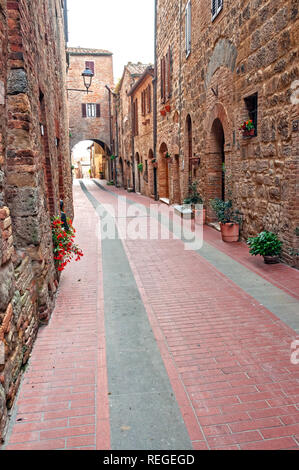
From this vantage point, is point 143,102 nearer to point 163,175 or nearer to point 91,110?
point 163,175

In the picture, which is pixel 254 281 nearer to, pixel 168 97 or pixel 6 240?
pixel 6 240

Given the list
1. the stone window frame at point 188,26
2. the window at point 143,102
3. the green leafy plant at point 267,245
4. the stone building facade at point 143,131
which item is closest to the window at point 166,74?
the stone building facade at point 143,131

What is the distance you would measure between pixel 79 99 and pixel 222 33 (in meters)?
24.5

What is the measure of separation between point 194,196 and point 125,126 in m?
16.8

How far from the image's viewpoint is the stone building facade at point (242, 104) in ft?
21.3

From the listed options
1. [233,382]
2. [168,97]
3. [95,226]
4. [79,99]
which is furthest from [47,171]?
[79,99]

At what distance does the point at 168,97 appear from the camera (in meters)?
16.1

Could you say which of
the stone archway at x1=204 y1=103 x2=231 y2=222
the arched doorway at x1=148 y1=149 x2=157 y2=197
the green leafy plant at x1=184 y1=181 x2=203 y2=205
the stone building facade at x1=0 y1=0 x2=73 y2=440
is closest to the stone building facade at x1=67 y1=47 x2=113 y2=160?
the arched doorway at x1=148 y1=149 x2=157 y2=197

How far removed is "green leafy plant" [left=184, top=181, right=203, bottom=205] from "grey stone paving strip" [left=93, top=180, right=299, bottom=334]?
14.4ft

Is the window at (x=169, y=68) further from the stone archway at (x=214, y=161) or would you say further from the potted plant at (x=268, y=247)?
the potted plant at (x=268, y=247)

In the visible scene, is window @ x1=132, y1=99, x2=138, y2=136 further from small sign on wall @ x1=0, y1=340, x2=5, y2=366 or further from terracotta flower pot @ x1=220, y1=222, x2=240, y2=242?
small sign on wall @ x1=0, y1=340, x2=5, y2=366

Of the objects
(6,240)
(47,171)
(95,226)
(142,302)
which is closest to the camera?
(6,240)

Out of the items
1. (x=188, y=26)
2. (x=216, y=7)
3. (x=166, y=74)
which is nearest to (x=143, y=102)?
(x=166, y=74)

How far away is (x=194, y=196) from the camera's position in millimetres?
12930
